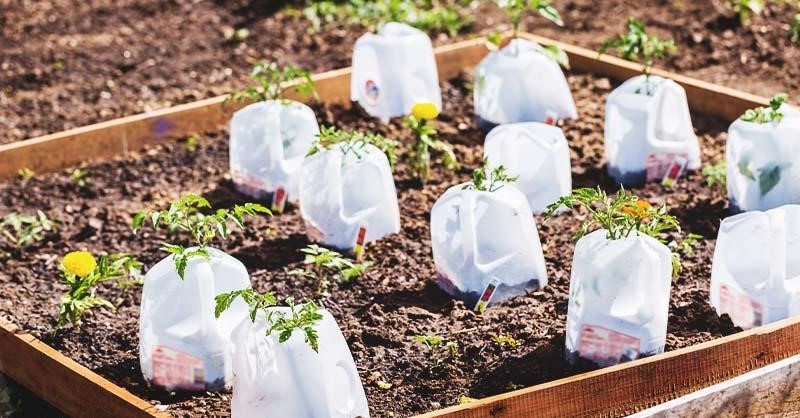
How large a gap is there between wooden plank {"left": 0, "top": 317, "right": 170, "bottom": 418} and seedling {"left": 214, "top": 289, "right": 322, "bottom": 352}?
363 millimetres

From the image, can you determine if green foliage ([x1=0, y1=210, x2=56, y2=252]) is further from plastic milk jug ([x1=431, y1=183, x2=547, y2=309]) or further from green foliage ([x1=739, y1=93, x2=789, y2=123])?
green foliage ([x1=739, y1=93, x2=789, y2=123])

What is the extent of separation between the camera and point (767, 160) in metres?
4.64

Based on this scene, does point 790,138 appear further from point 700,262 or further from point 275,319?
point 275,319

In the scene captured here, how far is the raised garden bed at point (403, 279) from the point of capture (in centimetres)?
367

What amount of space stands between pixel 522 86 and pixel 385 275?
5.17ft

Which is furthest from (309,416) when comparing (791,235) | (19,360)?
(791,235)

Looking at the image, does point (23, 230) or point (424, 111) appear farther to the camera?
point (424, 111)

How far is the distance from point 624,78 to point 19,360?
136 inches

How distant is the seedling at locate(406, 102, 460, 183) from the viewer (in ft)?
17.0

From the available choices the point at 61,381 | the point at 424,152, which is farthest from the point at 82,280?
the point at 424,152

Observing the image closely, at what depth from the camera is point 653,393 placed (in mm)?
3562

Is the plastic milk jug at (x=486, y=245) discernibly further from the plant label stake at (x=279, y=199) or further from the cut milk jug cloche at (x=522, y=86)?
the cut milk jug cloche at (x=522, y=86)

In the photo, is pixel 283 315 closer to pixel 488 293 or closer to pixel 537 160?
pixel 488 293

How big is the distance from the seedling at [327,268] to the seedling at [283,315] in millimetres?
809
